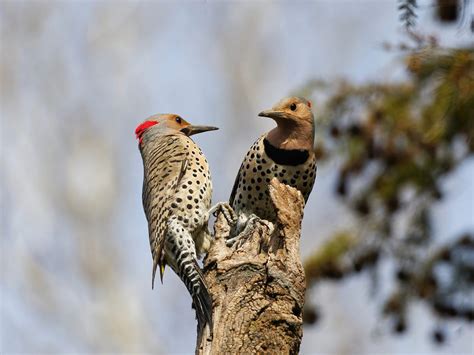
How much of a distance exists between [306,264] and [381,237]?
624 mm

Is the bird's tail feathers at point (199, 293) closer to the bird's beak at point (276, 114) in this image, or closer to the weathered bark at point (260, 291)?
the weathered bark at point (260, 291)

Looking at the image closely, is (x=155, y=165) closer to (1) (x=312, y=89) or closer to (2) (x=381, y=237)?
(1) (x=312, y=89)

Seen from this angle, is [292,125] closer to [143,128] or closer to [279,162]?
[279,162]

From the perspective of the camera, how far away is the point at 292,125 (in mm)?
5891

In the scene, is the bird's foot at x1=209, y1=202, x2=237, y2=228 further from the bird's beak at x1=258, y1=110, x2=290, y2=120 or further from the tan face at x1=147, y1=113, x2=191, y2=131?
the tan face at x1=147, y1=113, x2=191, y2=131

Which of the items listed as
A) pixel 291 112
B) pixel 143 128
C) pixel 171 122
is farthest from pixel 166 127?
pixel 291 112

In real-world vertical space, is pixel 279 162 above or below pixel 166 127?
below

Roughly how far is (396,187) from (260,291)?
2894 mm

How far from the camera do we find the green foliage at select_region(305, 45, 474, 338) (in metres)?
6.80

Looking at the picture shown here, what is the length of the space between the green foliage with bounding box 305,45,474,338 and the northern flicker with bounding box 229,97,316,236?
0.85 metres

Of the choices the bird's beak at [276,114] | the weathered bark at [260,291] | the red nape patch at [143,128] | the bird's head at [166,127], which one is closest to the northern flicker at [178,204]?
the bird's head at [166,127]

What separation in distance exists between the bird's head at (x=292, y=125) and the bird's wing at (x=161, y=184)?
2.15ft

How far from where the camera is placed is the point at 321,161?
6.92 m

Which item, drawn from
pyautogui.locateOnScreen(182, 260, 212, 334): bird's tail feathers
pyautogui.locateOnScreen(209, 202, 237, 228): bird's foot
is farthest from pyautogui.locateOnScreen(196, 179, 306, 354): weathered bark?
pyautogui.locateOnScreen(209, 202, 237, 228): bird's foot
